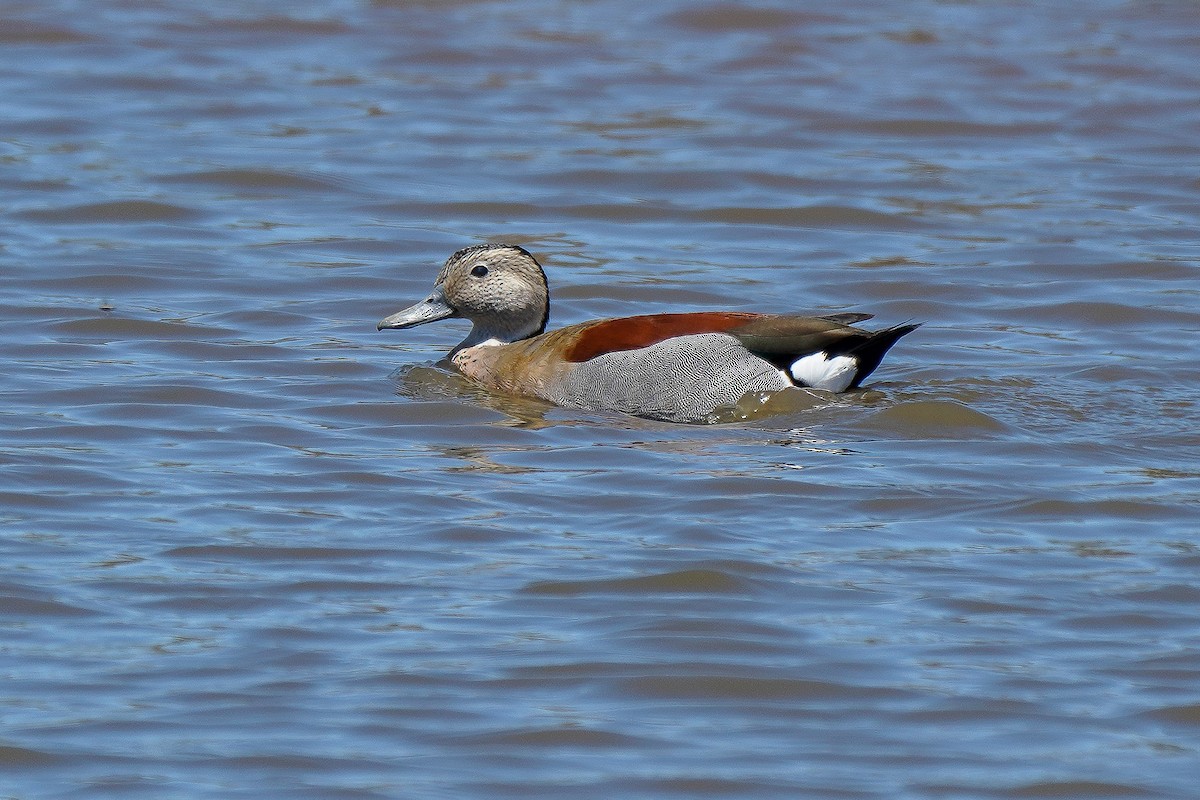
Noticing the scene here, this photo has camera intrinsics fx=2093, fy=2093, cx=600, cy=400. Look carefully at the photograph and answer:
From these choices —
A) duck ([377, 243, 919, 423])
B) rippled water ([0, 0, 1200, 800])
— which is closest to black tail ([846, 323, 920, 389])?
duck ([377, 243, 919, 423])

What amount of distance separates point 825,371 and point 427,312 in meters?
2.09

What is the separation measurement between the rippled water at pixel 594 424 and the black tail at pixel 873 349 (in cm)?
19

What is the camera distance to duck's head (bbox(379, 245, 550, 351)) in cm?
1016

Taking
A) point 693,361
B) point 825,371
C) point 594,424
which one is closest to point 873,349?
point 825,371

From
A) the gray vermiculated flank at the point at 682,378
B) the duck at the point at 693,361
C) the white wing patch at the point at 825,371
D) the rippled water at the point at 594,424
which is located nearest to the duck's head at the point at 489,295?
the rippled water at the point at 594,424

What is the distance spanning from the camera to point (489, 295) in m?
10.2

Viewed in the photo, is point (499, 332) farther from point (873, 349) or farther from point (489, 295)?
point (873, 349)

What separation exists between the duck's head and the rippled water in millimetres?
371

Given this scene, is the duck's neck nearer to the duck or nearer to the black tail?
the duck

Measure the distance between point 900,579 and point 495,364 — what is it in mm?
3462

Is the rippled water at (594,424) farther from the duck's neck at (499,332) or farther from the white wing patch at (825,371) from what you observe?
the duck's neck at (499,332)

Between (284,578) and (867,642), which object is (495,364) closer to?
(284,578)

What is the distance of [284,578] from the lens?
22.3 feet

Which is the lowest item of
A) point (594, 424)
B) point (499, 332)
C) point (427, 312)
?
point (594, 424)
